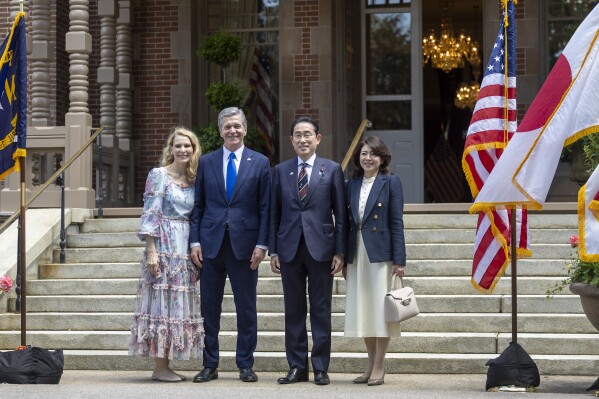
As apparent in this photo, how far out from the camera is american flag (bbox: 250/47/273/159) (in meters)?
16.4

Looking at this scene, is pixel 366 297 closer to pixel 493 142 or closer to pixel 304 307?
pixel 304 307

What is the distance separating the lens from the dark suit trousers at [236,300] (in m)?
8.75

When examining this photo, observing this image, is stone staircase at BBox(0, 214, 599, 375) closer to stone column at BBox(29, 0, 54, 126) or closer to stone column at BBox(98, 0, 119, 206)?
→ stone column at BBox(29, 0, 54, 126)

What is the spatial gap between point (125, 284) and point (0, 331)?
1.20m

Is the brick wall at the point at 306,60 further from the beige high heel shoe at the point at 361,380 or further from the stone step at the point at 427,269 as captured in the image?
the beige high heel shoe at the point at 361,380

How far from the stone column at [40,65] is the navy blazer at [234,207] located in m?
5.97

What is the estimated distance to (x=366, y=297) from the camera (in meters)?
8.60

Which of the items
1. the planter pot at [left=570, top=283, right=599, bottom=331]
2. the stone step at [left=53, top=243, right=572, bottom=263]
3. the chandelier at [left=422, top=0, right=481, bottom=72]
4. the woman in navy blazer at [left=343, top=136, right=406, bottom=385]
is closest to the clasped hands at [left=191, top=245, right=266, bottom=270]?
the woman in navy blazer at [left=343, top=136, right=406, bottom=385]

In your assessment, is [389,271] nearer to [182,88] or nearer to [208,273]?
[208,273]

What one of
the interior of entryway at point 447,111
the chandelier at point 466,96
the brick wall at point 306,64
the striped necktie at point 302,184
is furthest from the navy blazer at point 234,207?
the chandelier at point 466,96

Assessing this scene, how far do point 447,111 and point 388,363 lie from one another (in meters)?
13.5

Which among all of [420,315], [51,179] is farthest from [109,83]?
[420,315]

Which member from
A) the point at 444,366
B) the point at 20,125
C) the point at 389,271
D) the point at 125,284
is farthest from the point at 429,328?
the point at 20,125

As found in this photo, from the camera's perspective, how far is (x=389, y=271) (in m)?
8.62
